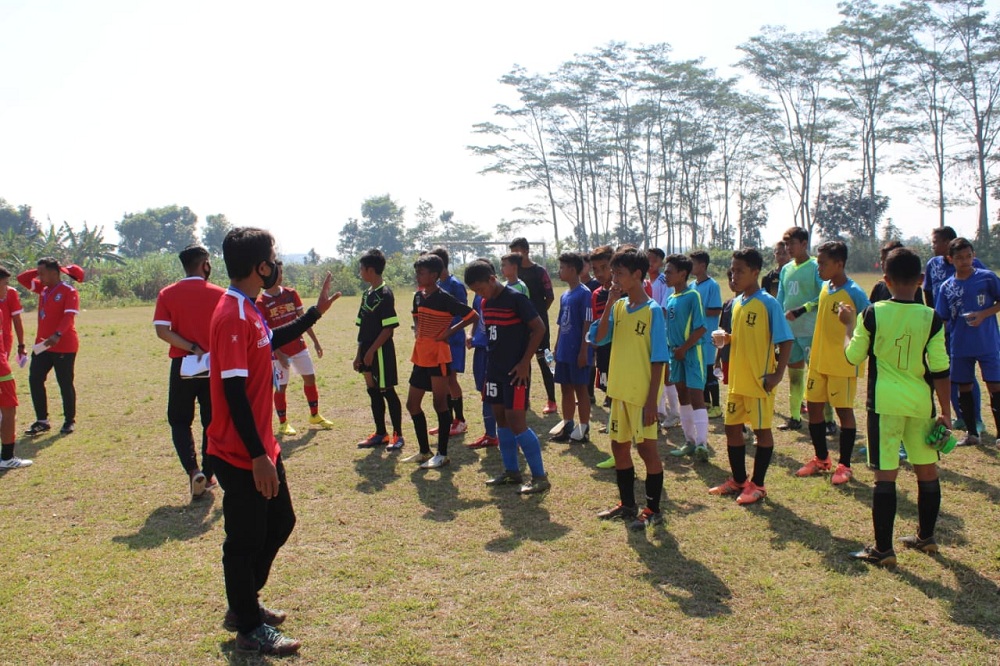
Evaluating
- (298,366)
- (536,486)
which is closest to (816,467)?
(536,486)

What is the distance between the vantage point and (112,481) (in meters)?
6.77

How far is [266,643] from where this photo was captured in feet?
12.0

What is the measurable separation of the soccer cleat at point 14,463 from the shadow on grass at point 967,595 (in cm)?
795

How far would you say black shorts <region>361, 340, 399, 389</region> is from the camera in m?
7.43

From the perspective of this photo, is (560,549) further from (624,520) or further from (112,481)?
(112,481)

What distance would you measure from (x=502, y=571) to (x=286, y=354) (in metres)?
4.95

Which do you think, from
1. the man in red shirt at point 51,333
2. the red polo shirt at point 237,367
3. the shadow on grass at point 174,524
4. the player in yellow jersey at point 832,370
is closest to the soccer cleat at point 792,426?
the player in yellow jersey at point 832,370

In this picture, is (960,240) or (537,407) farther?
(537,407)

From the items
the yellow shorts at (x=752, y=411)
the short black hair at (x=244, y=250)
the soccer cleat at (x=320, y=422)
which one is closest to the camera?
the short black hair at (x=244, y=250)

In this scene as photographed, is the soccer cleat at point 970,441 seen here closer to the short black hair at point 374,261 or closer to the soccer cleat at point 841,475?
the soccer cleat at point 841,475

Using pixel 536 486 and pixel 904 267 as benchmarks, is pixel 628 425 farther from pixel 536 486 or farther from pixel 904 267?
pixel 904 267

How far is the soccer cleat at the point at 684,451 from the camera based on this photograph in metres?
7.07

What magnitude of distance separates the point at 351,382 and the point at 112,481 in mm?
5293

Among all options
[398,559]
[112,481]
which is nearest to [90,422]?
[112,481]
